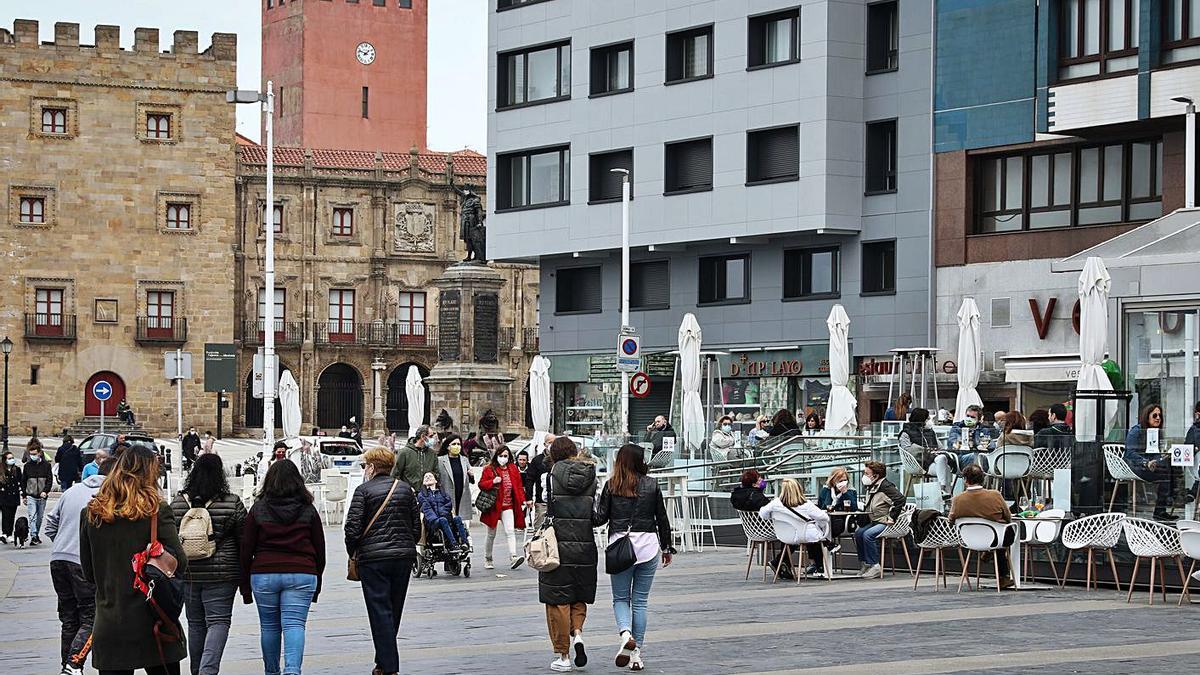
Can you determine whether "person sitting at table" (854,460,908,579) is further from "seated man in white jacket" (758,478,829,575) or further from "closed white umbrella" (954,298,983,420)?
"closed white umbrella" (954,298,983,420)

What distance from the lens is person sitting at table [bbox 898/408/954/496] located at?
23.4 metres

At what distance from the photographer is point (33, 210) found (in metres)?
78.5

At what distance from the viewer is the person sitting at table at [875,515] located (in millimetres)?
22281

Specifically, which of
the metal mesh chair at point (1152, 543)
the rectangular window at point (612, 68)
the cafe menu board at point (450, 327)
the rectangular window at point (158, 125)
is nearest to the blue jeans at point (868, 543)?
the metal mesh chair at point (1152, 543)

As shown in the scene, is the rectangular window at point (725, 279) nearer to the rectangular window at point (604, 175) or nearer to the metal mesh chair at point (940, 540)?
the rectangular window at point (604, 175)

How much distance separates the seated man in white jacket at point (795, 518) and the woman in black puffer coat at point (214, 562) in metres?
9.66

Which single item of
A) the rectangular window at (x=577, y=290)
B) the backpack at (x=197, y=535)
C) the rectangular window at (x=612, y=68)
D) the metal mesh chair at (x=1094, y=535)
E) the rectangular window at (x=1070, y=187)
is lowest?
the metal mesh chair at (x=1094, y=535)

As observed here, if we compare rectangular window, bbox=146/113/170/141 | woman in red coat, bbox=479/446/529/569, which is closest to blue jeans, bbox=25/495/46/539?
woman in red coat, bbox=479/446/529/569

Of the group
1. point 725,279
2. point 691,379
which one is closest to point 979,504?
point 691,379

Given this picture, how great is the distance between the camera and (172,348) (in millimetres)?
80125

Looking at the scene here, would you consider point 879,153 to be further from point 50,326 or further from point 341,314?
point 341,314

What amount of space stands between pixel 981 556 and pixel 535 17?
32541 mm

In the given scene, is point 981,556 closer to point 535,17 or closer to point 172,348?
point 535,17

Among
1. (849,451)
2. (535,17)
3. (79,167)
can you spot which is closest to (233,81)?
(79,167)
